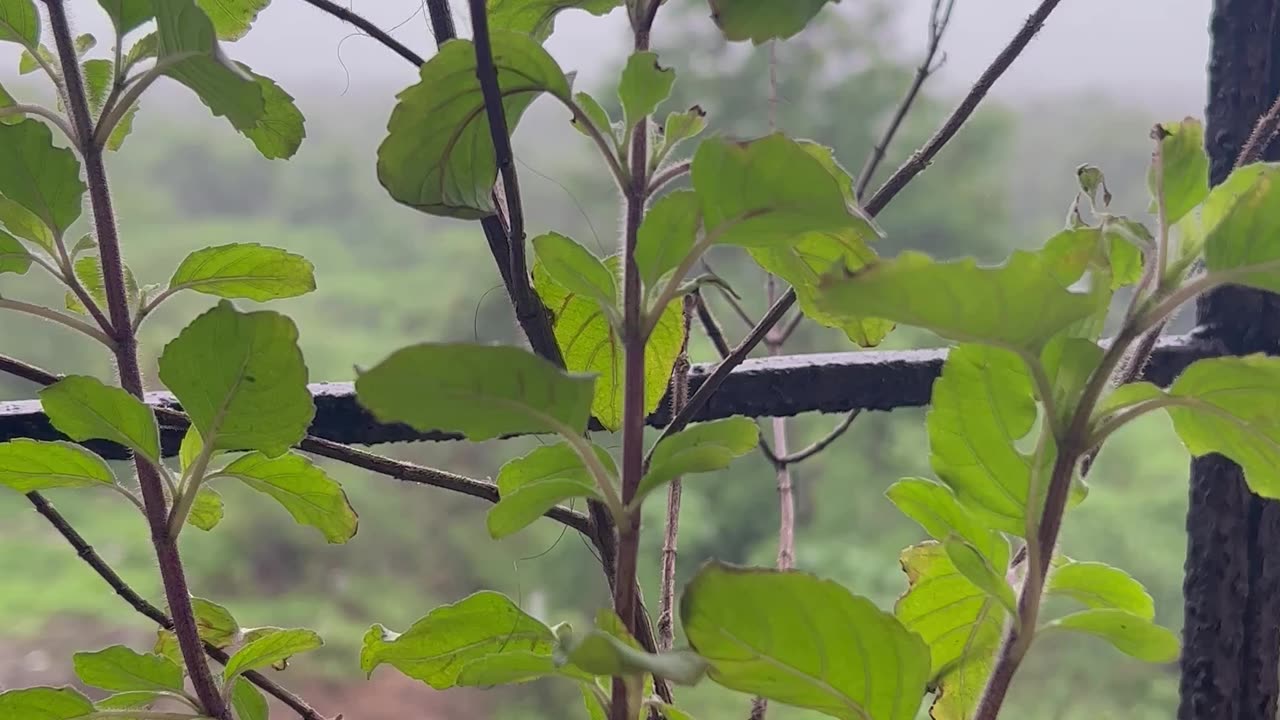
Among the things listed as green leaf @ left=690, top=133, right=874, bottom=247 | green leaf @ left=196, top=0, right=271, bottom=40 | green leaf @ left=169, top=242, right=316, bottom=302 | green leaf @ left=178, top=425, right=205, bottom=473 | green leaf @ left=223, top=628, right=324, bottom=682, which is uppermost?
green leaf @ left=196, top=0, right=271, bottom=40

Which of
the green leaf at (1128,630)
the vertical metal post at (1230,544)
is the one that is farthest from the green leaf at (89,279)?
the vertical metal post at (1230,544)

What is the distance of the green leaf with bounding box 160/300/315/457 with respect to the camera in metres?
0.24

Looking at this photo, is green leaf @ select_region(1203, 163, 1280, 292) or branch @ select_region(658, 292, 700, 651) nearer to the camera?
green leaf @ select_region(1203, 163, 1280, 292)

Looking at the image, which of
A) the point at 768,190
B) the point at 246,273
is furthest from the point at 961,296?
the point at 246,273

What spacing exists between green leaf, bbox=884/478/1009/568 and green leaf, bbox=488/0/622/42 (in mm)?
178

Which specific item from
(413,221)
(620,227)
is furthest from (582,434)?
(413,221)

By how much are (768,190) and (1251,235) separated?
12 cm

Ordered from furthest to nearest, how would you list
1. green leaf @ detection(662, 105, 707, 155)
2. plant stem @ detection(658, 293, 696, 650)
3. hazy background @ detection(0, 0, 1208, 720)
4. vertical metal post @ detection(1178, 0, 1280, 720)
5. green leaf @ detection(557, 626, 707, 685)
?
hazy background @ detection(0, 0, 1208, 720)
vertical metal post @ detection(1178, 0, 1280, 720)
plant stem @ detection(658, 293, 696, 650)
green leaf @ detection(662, 105, 707, 155)
green leaf @ detection(557, 626, 707, 685)

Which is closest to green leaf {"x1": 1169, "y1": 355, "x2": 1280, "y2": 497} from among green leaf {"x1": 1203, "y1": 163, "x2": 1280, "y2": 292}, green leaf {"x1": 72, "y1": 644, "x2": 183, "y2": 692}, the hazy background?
green leaf {"x1": 1203, "y1": 163, "x2": 1280, "y2": 292}

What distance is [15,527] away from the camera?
0.70 metres

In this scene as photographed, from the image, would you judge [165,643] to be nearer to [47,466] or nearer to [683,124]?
[47,466]

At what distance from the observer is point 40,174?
279mm

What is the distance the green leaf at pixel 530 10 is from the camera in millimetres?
275

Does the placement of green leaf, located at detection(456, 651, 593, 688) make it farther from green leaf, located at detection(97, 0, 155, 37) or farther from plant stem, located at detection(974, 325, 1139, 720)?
green leaf, located at detection(97, 0, 155, 37)
